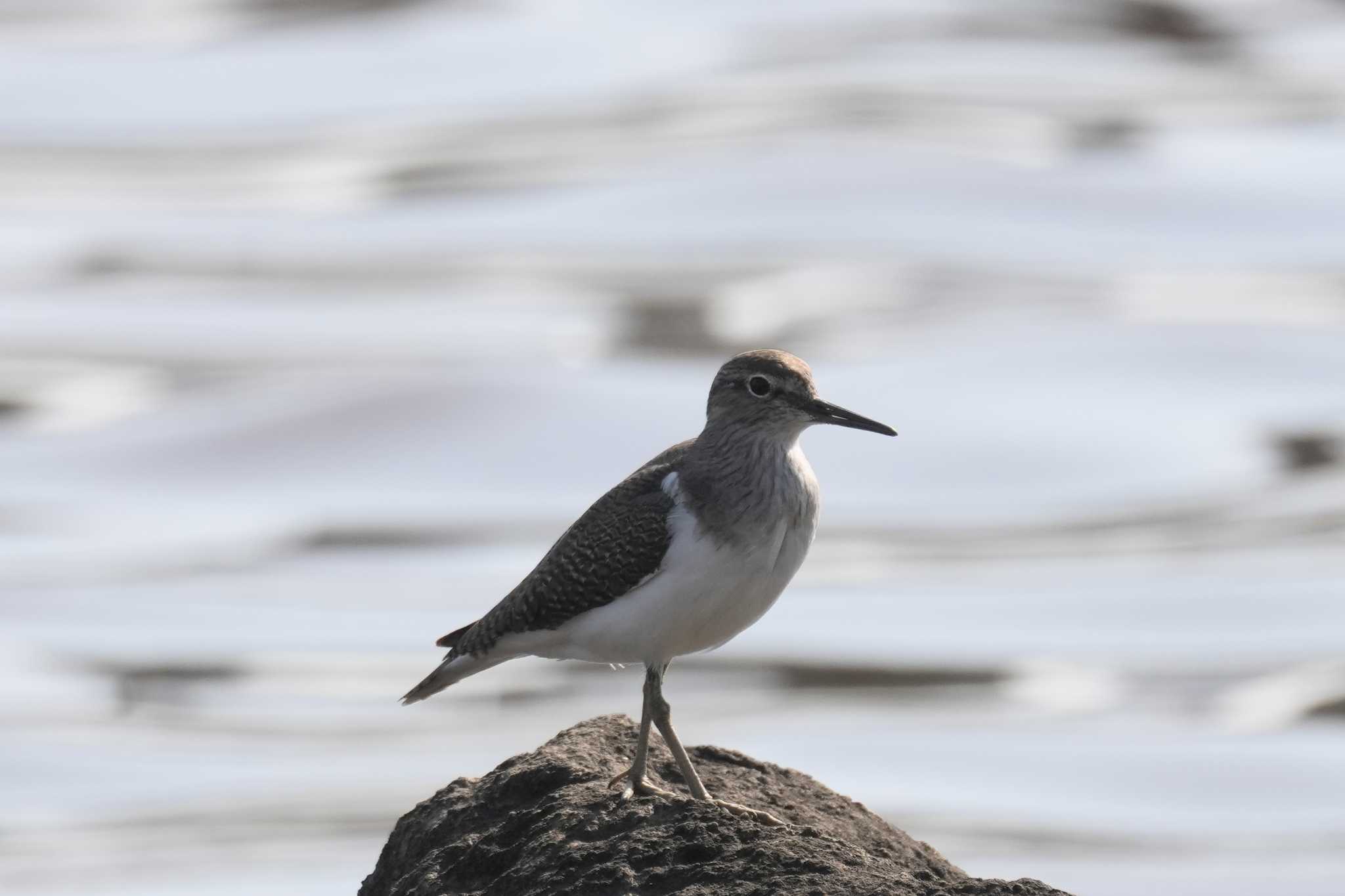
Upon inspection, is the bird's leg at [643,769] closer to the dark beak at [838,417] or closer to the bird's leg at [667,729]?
the bird's leg at [667,729]

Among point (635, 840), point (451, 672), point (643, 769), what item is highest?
point (451, 672)

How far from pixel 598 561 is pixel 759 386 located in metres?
1.34

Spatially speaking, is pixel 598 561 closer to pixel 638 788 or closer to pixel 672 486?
pixel 672 486

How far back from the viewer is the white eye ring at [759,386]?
10977 millimetres

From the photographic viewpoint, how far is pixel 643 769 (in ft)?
32.8

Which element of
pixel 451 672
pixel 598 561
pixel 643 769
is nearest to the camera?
pixel 643 769

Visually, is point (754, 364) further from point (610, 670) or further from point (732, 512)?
point (610, 670)

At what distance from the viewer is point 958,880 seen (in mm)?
9094

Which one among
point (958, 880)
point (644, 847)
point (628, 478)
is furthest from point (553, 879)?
point (628, 478)

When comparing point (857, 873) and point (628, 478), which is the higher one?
point (628, 478)

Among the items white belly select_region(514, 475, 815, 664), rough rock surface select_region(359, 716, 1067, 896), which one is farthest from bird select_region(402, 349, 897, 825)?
rough rock surface select_region(359, 716, 1067, 896)

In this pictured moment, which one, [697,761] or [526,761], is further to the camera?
[697,761]

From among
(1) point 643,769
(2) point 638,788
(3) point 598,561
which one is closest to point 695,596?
(3) point 598,561

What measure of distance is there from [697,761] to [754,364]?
7.37 feet
